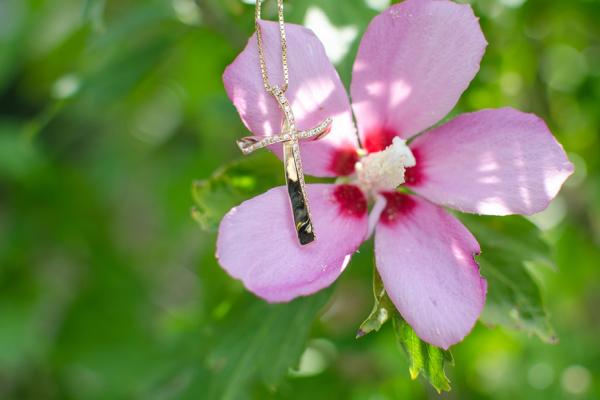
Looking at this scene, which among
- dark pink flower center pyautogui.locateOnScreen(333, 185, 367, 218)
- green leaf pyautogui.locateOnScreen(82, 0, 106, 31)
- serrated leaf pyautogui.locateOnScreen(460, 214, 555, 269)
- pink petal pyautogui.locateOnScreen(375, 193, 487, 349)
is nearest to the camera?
pink petal pyautogui.locateOnScreen(375, 193, 487, 349)

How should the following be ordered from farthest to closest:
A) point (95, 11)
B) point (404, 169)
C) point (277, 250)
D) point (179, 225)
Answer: point (179, 225), point (95, 11), point (404, 169), point (277, 250)

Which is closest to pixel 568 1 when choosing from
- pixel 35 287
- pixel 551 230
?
pixel 551 230

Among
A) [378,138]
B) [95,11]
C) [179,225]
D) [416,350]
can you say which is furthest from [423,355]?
[179,225]

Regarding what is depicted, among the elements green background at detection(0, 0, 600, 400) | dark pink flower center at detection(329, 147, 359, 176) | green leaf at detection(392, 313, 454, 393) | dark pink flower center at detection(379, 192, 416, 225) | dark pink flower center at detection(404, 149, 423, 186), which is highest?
dark pink flower center at detection(329, 147, 359, 176)

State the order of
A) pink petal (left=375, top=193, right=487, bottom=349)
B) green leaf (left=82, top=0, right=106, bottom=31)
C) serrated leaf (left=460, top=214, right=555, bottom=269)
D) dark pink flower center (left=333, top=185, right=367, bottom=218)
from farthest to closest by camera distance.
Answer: green leaf (left=82, top=0, right=106, bottom=31), serrated leaf (left=460, top=214, right=555, bottom=269), dark pink flower center (left=333, top=185, right=367, bottom=218), pink petal (left=375, top=193, right=487, bottom=349)

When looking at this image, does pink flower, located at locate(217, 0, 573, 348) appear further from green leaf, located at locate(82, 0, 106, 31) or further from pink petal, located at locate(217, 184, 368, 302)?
green leaf, located at locate(82, 0, 106, 31)

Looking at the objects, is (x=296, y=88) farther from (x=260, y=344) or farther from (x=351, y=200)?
(x=260, y=344)

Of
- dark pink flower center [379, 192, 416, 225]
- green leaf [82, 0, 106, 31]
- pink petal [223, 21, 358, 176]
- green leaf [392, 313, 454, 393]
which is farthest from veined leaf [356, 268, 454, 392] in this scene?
green leaf [82, 0, 106, 31]

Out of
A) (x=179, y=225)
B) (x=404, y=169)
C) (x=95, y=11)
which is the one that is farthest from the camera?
(x=179, y=225)
